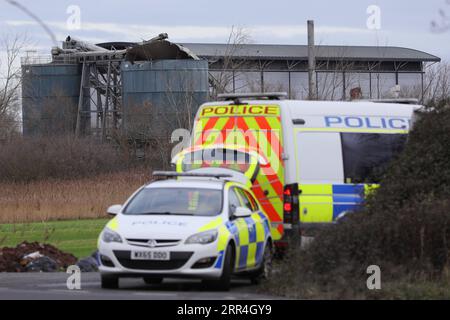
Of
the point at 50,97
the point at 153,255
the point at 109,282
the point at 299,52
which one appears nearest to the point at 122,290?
the point at 109,282

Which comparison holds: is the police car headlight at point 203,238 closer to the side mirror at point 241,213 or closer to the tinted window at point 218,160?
the side mirror at point 241,213

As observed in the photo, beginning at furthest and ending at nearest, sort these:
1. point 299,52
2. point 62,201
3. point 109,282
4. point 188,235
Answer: point 299,52 → point 62,201 → point 109,282 → point 188,235

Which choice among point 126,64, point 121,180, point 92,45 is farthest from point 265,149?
point 92,45

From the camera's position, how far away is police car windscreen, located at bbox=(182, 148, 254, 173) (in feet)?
58.9

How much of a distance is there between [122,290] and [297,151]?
448 cm

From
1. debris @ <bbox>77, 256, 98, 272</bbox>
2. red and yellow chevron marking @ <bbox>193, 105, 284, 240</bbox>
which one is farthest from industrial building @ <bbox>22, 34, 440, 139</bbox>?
red and yellow chevron marking @ <bbox>193, 105, 284, 240</bbox>

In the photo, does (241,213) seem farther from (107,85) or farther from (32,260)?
(107,85)

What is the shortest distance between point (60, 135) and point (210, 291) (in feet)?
191

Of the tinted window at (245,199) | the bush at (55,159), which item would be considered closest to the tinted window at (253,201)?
the tinted window at (245,199)

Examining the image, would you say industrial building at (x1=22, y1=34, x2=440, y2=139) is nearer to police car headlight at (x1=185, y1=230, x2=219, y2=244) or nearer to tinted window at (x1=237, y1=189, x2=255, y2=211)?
tinted window at (x1=237, y1=189, x2=255, y2=211)

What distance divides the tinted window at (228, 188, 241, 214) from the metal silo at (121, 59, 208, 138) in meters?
42.0

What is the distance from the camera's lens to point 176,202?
608 inches

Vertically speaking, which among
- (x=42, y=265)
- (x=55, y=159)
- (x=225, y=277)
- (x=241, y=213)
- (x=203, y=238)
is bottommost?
(x=55, y=159)
